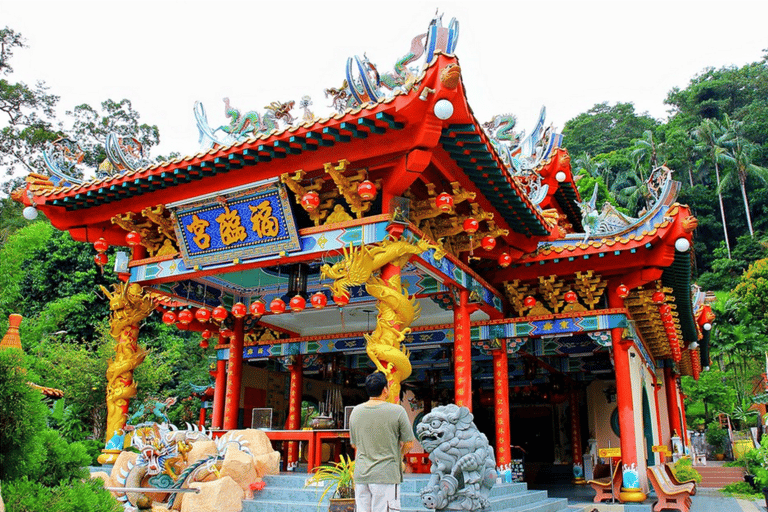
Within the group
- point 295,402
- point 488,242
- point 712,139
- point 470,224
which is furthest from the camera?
point 712,139

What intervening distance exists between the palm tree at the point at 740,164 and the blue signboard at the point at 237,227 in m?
43.1

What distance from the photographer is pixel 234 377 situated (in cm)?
1195

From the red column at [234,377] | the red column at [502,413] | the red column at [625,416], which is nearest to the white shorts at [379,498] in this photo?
the red column at [502,413]

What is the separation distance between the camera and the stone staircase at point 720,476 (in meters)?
18.1

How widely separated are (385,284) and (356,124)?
73.9 inches

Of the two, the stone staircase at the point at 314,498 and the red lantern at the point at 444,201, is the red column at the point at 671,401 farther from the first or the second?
the red lantern at the point at 444,201

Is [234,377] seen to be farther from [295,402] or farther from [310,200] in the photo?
[310,200]

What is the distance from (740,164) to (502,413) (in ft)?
137

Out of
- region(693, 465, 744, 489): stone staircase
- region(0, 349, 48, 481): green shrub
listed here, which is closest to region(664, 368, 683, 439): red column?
region(693, 465, 744, 489): stone staircase

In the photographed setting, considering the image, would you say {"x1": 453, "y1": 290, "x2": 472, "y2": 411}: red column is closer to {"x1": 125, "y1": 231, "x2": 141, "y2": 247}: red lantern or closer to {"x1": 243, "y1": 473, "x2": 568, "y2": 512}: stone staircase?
{"x1": 243, "y1": 473, "x2": 568, "y2": 512}: stone staircase

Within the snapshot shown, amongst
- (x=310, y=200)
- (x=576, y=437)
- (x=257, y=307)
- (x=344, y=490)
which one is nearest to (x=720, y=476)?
(x=576, y=437)

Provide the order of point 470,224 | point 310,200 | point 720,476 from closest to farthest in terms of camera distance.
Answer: point 310,200 < point 470,224 < point 720,476

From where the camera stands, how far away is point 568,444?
19000 millimetres

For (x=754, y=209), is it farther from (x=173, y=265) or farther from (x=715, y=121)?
(x=173, y=265)
